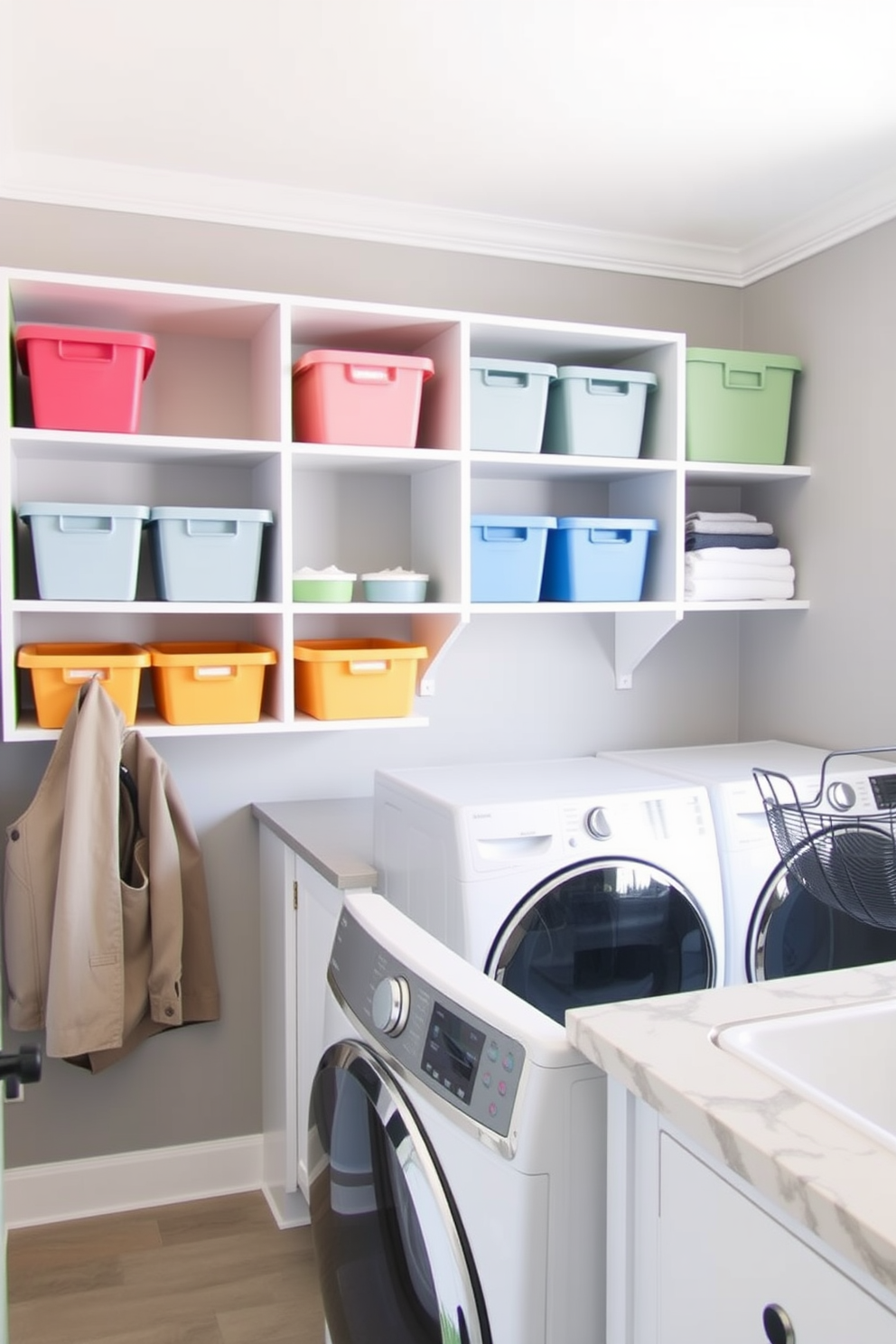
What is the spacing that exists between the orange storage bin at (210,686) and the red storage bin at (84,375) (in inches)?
20.1

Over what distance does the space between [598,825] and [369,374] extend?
1123 millimetres

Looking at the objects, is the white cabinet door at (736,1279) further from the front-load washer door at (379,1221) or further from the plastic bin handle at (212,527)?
the plastic bin handle at (212,527)

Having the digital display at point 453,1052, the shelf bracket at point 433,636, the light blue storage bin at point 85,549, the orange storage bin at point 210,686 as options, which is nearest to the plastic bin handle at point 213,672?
the orange storage bin at point 210,686

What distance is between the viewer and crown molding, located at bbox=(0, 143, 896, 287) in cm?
264

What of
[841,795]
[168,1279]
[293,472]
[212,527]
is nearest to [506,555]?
[293,472]

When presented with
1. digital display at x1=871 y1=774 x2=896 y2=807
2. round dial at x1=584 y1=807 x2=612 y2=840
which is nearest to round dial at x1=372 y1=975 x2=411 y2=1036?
round dial at x1=584 y1=807 x2=612 y2=840

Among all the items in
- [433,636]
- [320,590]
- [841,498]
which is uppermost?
[841,498]

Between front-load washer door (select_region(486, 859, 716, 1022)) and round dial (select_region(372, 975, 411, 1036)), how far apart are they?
831mm

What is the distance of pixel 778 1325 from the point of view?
91 centimetres

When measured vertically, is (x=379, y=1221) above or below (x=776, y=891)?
below

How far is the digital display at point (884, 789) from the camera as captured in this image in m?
2.58

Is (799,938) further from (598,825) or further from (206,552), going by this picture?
(206,552)

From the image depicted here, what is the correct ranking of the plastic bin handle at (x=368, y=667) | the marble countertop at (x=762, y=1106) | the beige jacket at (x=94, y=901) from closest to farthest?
the marble countertop at (x=762, y=1106)
the beige jacket at (x=94, y=901)
the plastic bin handle at (x=368, y=667)

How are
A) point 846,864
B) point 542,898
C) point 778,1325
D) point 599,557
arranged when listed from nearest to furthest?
point 778,1325, point 846,864, point 542,898, point 599,557
